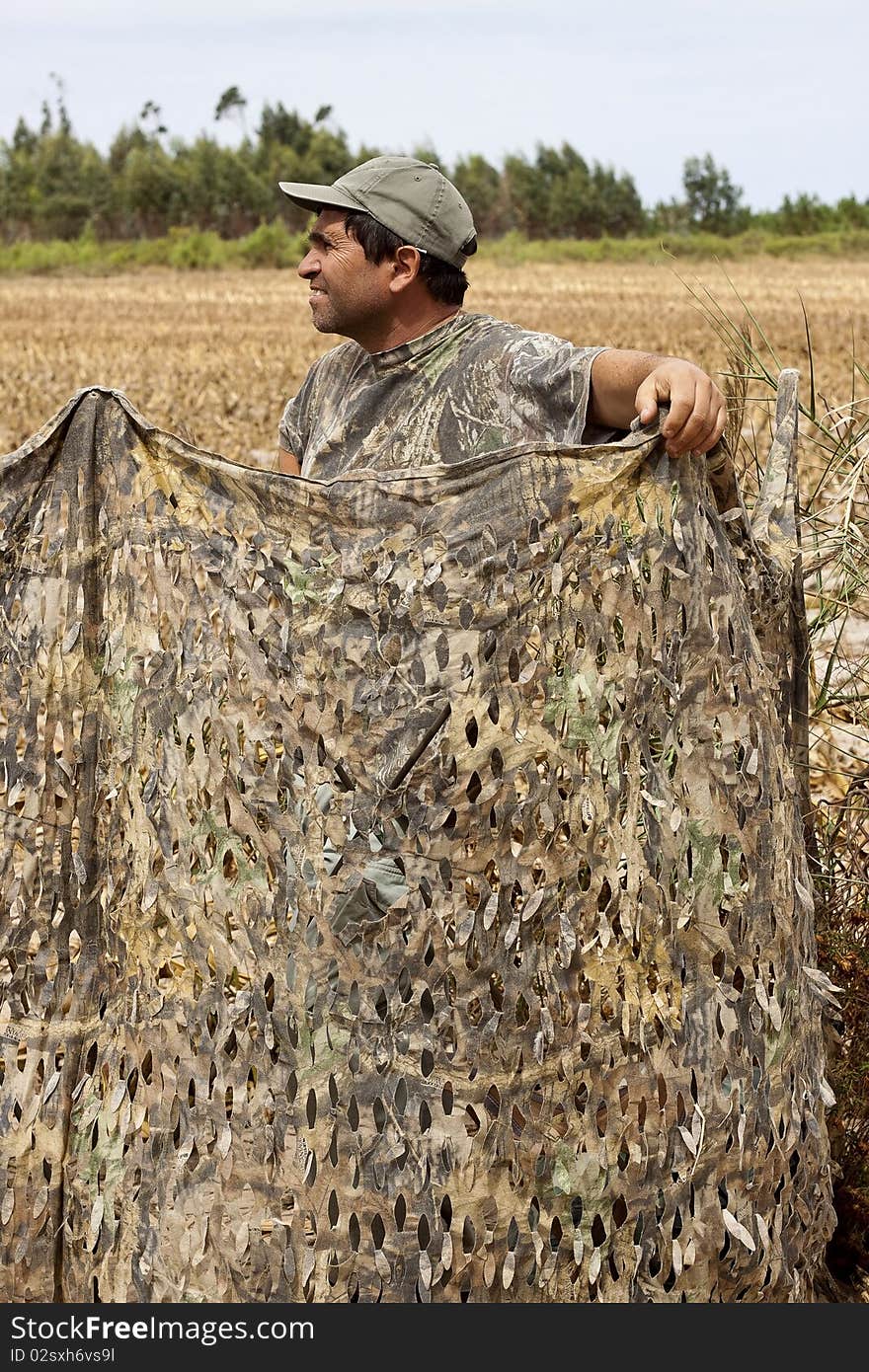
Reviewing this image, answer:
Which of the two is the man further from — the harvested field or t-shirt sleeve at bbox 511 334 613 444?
the harvested field

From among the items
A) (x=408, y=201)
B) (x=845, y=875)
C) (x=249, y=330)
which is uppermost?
(x=408, y=201)

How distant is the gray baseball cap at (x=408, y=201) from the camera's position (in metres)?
2.58

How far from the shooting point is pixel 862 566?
3.19 meters

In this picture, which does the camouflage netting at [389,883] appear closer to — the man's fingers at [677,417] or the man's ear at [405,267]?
the man's fingers at [677,417]

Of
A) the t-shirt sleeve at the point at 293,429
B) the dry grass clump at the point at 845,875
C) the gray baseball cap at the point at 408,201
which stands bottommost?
the dry grass clump at the point at 845,875

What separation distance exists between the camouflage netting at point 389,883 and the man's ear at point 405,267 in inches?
25.0

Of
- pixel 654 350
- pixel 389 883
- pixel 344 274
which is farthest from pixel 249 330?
pixel 389 883

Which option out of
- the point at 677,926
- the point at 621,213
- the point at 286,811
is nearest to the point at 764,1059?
the point at 677,926

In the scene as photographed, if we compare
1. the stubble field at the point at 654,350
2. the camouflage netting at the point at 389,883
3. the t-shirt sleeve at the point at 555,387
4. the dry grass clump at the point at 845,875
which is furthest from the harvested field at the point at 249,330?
the camouflage netting at the point at 389,883

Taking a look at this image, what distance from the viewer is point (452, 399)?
2559 mm

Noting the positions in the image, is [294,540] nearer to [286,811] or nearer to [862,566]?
[286,811]

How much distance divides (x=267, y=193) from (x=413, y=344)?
55.6 meters

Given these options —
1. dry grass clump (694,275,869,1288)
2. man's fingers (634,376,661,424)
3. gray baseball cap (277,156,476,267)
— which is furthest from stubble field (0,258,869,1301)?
man's fingers (634,376,661,424)

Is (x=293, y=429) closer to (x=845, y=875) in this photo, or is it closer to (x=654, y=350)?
(x=845, y=875)
